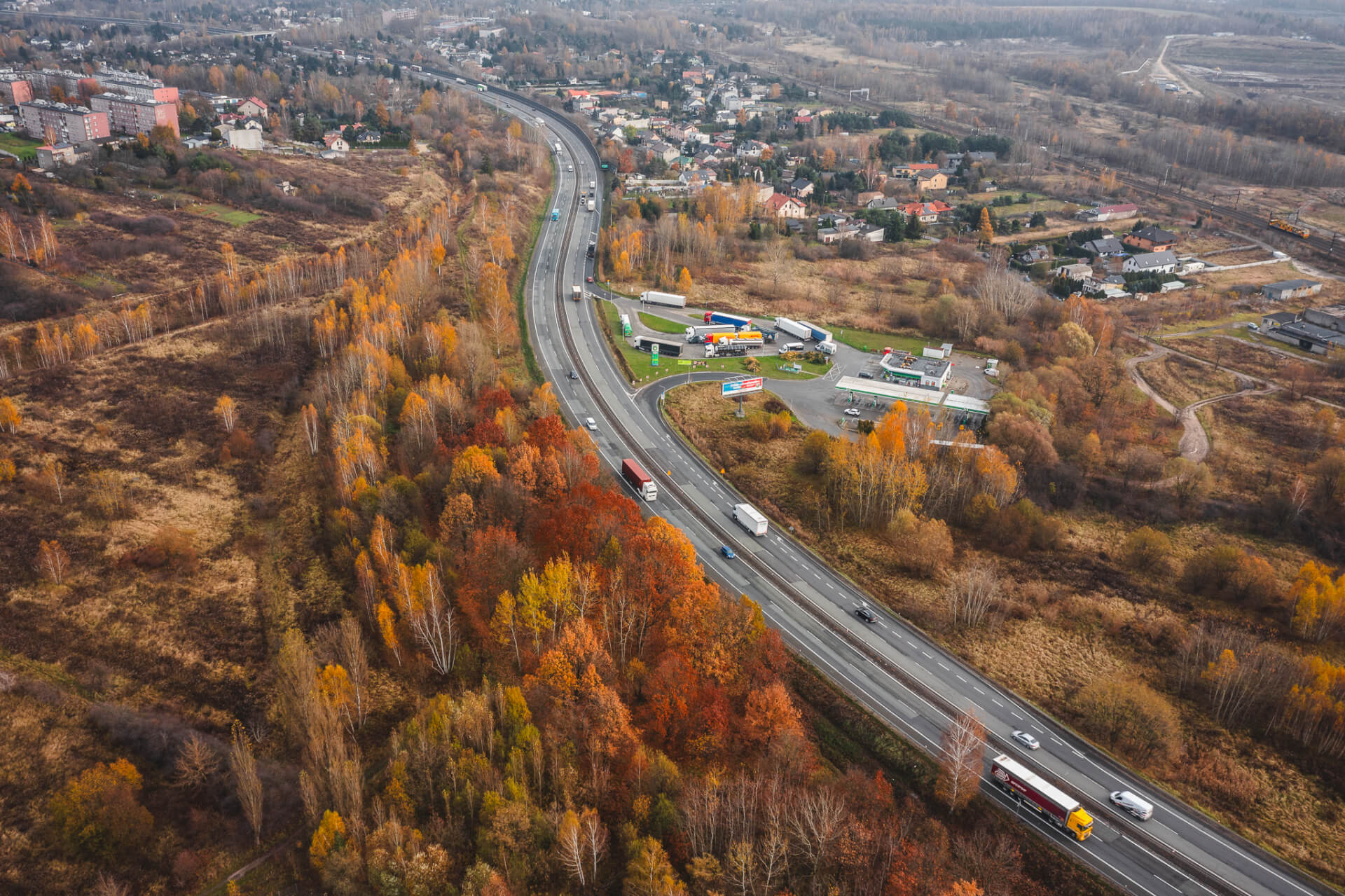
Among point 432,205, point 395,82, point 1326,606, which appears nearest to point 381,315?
point 432,205

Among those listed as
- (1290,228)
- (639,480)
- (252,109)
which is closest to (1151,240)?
(1290,228)

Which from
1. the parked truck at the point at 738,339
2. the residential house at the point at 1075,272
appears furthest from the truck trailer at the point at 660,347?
the residential house at the point at 1075,272

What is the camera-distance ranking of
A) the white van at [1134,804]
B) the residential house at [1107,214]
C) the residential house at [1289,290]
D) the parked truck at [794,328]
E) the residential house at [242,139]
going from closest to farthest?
the white van at [1134,804]
the parked truck at [794,328]
the residential house at [1289,290]
the residential house at [242,139]
the residential house at [1107,214]

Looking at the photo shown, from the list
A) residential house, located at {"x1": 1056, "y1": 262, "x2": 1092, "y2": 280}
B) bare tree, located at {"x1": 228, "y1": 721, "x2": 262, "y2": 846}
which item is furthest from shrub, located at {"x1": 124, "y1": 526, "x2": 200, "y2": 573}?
residential house, located at {"x1": 1056, "y1": 262, "x2": 1092, "y2": 280}

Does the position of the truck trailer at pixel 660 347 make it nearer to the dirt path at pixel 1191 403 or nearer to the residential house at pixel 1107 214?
the dirt path at pixel 1191 403

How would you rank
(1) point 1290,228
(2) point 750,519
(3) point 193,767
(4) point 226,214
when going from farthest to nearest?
1. (1) point 1290,228
2. (4) point 226,214
3. (2) point 750,519
4. (3) point 193,767

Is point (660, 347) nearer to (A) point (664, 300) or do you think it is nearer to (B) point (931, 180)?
(A) point (664, 300)
